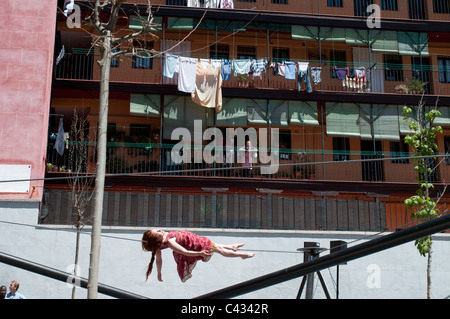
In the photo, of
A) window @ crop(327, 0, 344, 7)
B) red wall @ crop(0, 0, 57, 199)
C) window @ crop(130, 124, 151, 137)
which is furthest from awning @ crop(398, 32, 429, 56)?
red wall @ crop(0, 0, 57, 199)

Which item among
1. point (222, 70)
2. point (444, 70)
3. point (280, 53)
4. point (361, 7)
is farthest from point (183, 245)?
point (444, 70)

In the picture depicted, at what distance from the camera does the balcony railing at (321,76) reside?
1005 inches

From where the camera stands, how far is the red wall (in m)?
21.4

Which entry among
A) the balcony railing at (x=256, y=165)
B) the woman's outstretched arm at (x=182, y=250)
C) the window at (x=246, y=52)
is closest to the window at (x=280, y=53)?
the window at (x=246, y=52)

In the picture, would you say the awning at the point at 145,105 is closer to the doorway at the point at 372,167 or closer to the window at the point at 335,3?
the doorway at the point at 372,167

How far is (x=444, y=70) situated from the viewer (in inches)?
1118

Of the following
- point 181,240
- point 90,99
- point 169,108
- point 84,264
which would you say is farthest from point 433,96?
point 181,240

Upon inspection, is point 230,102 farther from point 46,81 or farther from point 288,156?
point 46,81

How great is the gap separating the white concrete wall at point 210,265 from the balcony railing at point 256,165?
402cm

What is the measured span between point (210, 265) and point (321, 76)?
39.6 feet

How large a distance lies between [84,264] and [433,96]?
17205 mm

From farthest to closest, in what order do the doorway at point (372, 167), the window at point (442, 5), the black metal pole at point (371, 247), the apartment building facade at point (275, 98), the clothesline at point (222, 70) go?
the window at point (442, 5) → the doorway at point (372, 167) → the apartment building facade at point (275, 98) → the clothesline at point (222, 70) → the black metal pole at point (371, 247)

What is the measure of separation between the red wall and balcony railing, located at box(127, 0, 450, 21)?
30.8ft

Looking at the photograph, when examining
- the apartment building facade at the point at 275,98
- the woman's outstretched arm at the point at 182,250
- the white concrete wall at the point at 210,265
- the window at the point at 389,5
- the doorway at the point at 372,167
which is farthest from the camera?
the window at the point at 389,5
